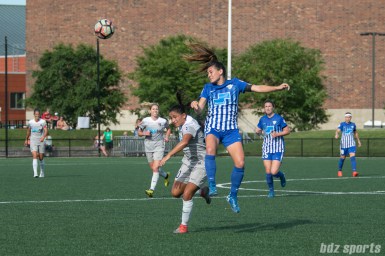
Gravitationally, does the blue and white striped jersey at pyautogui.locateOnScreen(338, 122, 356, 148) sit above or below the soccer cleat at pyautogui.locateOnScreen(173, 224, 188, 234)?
above

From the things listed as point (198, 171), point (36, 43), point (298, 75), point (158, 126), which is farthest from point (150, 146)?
point (36, 43)

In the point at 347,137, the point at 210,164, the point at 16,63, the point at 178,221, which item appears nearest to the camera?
the point at 178,221

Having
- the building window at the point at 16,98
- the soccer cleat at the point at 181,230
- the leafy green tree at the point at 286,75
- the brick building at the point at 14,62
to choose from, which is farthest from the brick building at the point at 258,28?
the soccer cleat at the point at 181,230

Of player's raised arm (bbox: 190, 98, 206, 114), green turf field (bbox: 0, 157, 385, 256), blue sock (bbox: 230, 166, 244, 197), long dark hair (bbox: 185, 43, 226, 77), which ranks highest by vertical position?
long dark hair (bbox: 185, 43, 226, 77)

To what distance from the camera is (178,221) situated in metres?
14.6

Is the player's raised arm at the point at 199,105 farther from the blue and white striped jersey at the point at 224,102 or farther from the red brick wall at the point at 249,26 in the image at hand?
the red brick wall at the point at 249,26

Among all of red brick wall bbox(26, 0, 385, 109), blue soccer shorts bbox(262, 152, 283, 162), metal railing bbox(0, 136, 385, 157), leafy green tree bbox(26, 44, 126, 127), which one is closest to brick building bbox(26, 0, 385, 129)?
red brick wall bbox(26, 0, 385, 109)

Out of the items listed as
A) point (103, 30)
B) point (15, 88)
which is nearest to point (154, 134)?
point (103, 30)

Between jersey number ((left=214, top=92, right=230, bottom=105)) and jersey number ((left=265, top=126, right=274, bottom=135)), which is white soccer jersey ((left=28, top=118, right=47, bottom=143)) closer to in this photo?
jersey number ((left=265, top=126, right=274, bottom=135))

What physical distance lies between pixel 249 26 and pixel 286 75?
1640cm

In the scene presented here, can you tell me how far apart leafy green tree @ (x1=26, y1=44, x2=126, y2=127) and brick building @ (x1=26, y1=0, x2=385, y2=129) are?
13.5 ft

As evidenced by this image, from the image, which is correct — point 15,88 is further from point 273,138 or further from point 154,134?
point 273,138

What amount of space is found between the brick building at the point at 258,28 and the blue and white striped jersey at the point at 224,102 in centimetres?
6722

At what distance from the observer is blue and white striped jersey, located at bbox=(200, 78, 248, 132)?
46.3 feet
